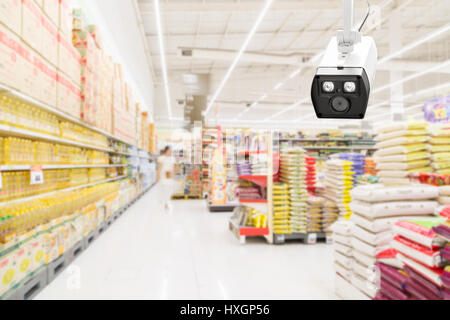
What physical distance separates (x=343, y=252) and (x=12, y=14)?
124 inches

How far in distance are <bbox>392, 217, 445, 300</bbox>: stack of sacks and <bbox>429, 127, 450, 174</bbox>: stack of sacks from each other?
104 centimetres

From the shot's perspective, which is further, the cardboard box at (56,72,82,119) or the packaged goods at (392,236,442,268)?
the cardboard box at (56,72,82,119)

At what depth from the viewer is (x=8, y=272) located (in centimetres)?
229

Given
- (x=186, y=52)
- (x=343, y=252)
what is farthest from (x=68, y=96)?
(x=186, y=52)

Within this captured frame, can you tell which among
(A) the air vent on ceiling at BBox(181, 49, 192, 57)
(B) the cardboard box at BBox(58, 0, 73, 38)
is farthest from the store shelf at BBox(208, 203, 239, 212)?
(B) the cardboard box at BBox(58, 0, 73, 38)

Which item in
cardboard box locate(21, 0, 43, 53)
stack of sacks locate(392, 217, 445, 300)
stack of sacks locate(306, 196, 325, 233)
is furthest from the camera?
stack of sacks locate(306, 196, 325, 233)

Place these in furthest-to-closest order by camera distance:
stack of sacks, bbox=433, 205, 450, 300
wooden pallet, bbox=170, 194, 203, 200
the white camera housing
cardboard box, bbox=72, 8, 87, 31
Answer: wooden pallet, bbox=170, 194, 203, 200 → cardboard box, bbox=72, 8, 87, 31 → stack of sacks, bbox=433, 205, 450, 300 → the white camera housing

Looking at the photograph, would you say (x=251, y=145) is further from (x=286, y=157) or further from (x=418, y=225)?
(x=418, y=225)

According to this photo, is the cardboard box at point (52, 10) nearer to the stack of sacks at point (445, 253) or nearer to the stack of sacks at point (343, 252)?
the stack of sacks at point (343, 252)

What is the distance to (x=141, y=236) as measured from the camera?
204 inches

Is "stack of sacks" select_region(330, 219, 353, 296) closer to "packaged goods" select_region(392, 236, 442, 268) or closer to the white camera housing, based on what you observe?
"packaged goods" select_region(392, 236, 442, 268)

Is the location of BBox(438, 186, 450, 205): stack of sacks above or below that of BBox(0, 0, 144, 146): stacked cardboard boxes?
below

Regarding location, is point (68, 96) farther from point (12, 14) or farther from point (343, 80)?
point (343, 80)

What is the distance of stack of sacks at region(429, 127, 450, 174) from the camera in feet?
8.61
